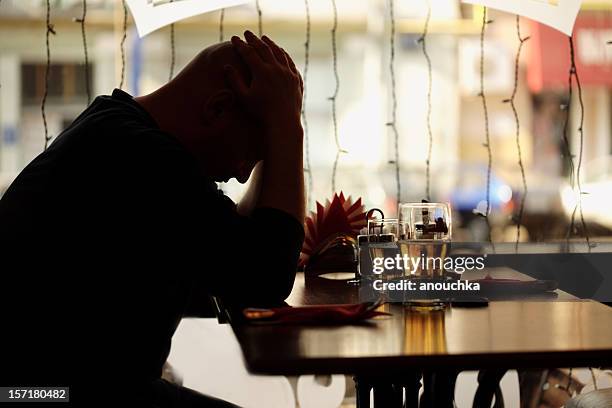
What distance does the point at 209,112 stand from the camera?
1.23m

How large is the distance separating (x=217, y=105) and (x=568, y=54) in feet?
18.6

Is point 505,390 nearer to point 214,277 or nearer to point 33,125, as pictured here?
point 214,277

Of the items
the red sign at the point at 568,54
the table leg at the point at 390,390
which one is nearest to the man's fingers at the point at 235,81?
the table leg at the point at 390,390

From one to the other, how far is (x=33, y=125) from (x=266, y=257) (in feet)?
6.34

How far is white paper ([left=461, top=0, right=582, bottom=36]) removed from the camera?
7.23ft

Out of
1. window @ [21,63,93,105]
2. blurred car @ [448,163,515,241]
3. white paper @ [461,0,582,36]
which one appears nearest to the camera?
white paper @ [461,0,582,36]

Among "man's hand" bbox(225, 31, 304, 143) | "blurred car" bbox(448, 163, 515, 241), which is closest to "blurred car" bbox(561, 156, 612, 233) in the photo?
"blurred car" bbox(448, 163, 515, 241)

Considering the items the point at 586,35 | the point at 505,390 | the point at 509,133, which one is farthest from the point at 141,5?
the point at 509,133

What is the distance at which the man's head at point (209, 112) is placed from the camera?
1.23 metres

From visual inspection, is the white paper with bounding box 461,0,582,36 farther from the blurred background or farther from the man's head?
the man's head

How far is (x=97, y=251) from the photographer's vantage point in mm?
1073

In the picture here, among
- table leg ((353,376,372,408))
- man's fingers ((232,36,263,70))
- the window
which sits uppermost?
the window

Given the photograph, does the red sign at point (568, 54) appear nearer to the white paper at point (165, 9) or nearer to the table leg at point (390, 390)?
the white paper at point (165, 9)

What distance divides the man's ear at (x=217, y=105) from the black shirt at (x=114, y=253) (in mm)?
111
